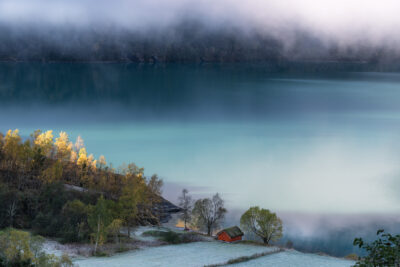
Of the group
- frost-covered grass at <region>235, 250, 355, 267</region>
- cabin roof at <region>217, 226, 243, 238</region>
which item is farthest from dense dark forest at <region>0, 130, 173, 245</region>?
frost-covered grass at <region>235, 250, 355, 267</region>

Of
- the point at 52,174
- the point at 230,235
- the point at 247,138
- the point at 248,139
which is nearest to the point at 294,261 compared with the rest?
the point at 230,235

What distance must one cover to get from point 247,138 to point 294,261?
7106 cm

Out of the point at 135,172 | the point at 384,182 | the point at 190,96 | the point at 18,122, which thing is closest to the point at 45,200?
the point at 135,172

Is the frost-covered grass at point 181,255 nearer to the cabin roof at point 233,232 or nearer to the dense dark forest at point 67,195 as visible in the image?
the cabin roof at point 233,232

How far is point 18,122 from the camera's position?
4894 inches

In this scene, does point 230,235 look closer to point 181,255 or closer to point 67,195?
point 181,255

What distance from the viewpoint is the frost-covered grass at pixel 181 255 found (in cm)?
3768

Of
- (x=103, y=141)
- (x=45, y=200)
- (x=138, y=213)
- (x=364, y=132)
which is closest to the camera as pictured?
(x=45, y=200)

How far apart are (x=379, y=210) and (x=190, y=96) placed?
131317mm

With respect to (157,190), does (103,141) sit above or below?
above

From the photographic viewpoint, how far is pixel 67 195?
4975 cm

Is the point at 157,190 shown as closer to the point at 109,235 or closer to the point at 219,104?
the point at 109,235

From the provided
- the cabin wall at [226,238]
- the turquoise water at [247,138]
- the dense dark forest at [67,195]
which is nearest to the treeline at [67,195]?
the dense dark forest at [67,195]

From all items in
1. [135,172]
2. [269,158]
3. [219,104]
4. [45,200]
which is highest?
[219,104]
